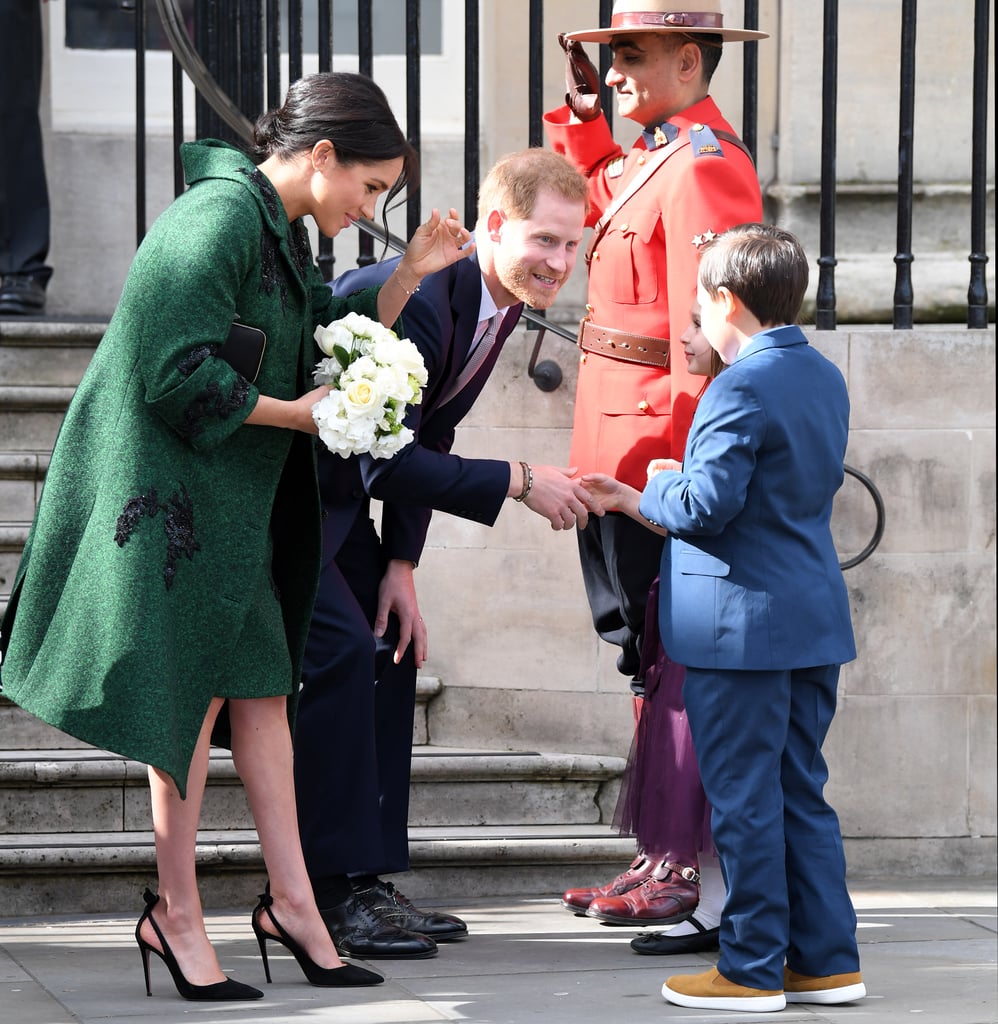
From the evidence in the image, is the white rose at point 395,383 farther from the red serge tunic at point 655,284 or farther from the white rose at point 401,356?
the red serge tunic at point 655,284

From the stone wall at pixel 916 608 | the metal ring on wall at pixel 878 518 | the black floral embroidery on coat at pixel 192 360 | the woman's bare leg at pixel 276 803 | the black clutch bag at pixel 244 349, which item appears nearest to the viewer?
the black floral embroidery on coat at pixel 192 360

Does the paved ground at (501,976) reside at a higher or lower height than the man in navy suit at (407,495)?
lower

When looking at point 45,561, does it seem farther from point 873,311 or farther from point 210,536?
point 873,311

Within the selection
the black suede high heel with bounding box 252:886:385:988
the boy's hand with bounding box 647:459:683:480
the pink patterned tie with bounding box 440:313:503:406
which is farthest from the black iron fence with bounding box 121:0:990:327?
the black suede high heel with bounding box 252:886:385:988

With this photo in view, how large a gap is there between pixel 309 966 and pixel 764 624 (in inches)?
43.3

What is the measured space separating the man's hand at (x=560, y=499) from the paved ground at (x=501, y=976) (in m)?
0.93

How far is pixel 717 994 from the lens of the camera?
11.7ft

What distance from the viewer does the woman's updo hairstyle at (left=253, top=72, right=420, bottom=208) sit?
3562 millimetres

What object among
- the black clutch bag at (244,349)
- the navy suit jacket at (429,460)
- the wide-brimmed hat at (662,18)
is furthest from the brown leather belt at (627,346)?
the black clutch bag at (244,349)

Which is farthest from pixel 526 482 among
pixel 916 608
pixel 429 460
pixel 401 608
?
pixel 916 608

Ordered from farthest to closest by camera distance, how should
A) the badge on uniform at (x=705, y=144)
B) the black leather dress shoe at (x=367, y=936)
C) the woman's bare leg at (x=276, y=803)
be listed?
the badge on uniform at (x=705, y=144) < the black leather dress shoe at (x=367, y=936) < the woman's bare leg at (x=276, y=803)

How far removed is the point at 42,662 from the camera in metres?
3.49

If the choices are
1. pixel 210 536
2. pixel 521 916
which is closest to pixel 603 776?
A: pixel 521 916

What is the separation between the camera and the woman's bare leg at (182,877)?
352cm
